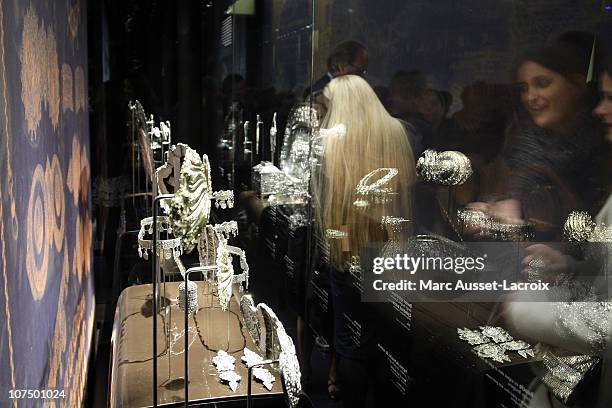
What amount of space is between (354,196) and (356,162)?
0.40ft

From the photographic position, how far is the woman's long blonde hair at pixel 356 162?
2.05 meters

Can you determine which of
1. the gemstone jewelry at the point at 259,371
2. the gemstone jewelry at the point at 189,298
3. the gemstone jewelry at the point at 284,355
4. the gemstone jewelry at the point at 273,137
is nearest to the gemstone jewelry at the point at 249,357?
the gemstone jewelry at the point at 259,371

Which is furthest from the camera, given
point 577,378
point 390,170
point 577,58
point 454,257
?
point 390,170

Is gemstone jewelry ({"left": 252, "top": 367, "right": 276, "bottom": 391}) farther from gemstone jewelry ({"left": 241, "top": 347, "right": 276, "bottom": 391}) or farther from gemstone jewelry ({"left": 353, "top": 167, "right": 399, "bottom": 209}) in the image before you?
gemstone jewelry ({"left": 353, "top": 167, "right": 399, "bottom": 209})

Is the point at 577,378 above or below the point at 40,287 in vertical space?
below

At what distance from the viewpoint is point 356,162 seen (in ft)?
7.46

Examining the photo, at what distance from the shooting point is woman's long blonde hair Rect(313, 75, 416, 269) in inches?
80.6

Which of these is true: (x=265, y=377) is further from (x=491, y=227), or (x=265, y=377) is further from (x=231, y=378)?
(x=491, y=227)

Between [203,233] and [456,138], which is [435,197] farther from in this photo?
[203,233]

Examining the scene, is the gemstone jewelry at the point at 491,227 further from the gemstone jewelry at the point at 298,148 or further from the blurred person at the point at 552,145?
the gemstone jewelry at the point at 298,148

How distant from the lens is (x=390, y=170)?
208cm

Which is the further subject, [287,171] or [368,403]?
[287,171]

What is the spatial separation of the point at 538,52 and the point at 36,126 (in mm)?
1302

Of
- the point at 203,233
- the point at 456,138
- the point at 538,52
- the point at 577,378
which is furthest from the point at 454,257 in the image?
the point at 203,233
